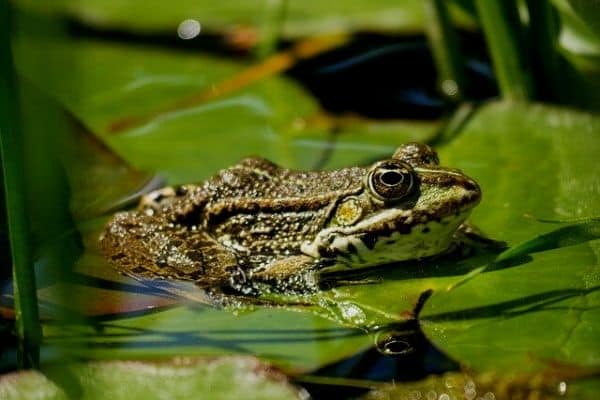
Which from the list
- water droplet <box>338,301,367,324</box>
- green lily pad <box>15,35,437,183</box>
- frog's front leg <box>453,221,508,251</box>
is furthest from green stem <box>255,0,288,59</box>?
water droplet <box>338,301,367,324</box>

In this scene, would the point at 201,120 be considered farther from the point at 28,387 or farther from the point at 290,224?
the point at 28,387

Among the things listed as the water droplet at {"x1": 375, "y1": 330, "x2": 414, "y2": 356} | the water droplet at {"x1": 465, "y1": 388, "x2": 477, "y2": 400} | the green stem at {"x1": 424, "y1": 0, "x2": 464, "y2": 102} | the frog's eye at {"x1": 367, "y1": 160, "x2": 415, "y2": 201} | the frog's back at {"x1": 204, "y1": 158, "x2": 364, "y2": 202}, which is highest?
the green stem at {"x1": 424, "y1": 0, "x2": 464, "y2": 102}

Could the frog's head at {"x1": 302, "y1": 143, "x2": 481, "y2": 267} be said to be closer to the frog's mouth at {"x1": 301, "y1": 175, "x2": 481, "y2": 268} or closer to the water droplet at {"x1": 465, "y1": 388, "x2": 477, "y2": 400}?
the frog's mouth at {"x1": 301, "y1": 175, "x2": 481, "y2": 268}

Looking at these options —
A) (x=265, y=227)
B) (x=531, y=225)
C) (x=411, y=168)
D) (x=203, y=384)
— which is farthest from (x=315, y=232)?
(x=203, y=384)

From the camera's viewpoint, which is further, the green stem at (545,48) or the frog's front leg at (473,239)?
the green stem at (545,48)

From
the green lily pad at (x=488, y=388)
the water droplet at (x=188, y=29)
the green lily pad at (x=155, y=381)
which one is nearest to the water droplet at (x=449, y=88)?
the water droplet at (x=188, y=29)

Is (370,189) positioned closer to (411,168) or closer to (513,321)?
(411,168)

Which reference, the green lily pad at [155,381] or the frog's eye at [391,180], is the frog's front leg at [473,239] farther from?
the green lily pad at [155,381]
